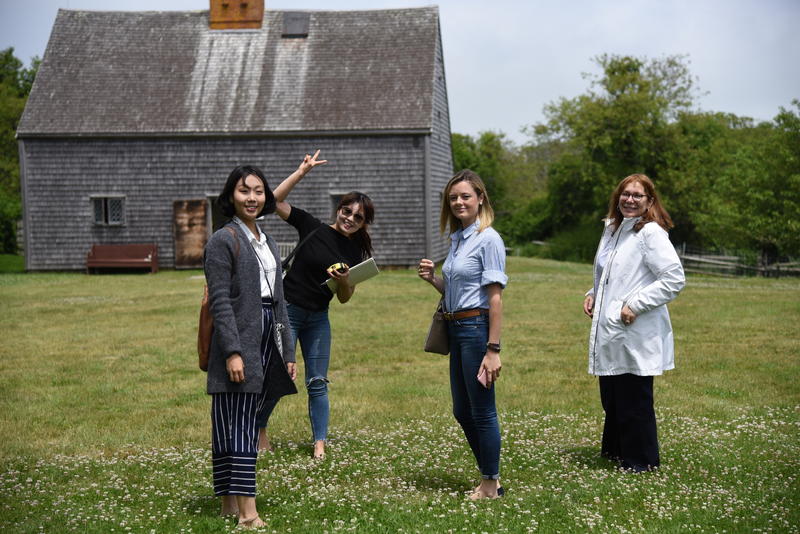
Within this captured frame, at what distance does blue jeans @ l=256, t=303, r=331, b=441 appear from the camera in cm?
675

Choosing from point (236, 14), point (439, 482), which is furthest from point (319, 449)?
point (236, 14)

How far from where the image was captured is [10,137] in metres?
48.6

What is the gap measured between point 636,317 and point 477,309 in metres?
1.44

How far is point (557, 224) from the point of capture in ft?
179

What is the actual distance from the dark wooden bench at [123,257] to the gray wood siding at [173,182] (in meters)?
0.29

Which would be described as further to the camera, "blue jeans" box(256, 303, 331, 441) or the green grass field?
"blue jeans" box(256, 303, 331, 441)

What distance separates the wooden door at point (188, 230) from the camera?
27.2 metres

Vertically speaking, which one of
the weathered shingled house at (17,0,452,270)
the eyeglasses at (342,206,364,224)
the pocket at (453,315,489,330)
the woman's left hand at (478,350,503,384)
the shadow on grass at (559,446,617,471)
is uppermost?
the weathered shingled house at (17,0,452,270)

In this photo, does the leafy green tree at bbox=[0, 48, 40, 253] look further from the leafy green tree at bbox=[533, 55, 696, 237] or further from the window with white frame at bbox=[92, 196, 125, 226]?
the leafy green tree at bbox=[533, 55, 696, 237]

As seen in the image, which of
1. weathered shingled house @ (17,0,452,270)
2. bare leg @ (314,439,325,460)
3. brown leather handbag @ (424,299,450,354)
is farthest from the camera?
weathered shingled house @ (17,0,452,270)

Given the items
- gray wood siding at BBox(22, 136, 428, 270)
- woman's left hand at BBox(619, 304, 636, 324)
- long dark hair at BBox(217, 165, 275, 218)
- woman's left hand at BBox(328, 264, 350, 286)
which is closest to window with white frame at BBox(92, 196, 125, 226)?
gray wood siding at BBox(22, 136, 428, 270)

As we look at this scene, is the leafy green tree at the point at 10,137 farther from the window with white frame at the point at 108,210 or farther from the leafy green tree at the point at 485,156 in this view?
the leafy green tree at the point at 485,156

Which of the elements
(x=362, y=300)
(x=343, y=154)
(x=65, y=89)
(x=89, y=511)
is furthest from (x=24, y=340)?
(x=65, y=89)

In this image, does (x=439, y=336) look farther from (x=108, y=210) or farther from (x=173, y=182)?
(x=108, y=210)
